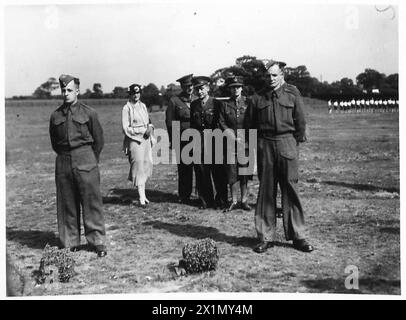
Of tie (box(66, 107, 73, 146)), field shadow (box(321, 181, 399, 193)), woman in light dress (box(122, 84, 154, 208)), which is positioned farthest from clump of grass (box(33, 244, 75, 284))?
field shadow (box(321, 181, 399, 193))

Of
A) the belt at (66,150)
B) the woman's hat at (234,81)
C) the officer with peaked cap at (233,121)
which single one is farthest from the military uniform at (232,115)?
the belt at (66,150)

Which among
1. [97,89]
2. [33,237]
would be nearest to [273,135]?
[33,237]

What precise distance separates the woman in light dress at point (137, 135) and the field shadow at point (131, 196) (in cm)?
67

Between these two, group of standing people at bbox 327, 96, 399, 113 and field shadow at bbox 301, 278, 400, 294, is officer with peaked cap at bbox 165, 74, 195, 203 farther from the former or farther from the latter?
Answer: group of standing people at bbox 327, 96, 399, 113

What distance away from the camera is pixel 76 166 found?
615 centimetres

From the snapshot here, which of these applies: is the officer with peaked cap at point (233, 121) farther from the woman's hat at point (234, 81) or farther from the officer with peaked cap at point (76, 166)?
Answer: the officer with peaked cap at point (76, 166)

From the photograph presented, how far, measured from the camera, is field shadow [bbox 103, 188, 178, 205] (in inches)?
372

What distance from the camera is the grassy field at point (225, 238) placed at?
5484mm

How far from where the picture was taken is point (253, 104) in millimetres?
6211

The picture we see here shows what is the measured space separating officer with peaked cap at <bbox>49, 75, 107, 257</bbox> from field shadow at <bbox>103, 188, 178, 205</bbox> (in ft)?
9.61

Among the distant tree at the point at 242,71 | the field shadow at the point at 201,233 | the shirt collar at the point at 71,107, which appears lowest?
the field shadow at the point at 201,233

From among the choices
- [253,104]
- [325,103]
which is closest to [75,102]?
[253,104]

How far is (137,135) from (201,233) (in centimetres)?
240
